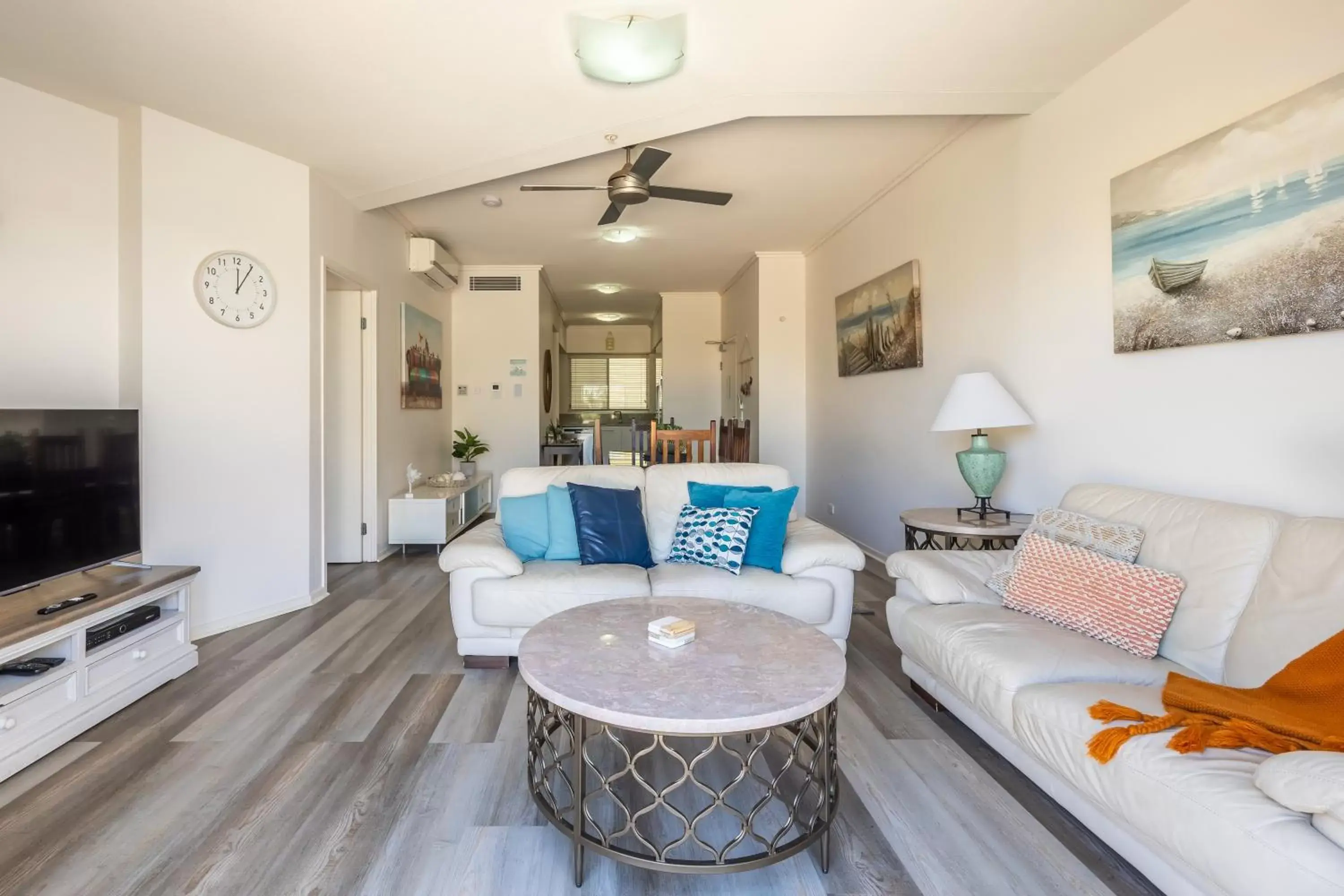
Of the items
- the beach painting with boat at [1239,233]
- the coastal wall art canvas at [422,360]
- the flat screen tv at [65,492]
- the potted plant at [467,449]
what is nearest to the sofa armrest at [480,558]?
the flat screen tv at [65,492]

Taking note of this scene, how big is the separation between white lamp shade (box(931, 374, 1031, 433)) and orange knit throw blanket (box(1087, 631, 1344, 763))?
139 centimetres

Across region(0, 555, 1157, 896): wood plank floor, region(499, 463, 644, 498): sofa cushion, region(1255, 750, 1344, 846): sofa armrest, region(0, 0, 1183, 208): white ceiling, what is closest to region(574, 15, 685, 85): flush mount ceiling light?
region(0, 0, 1183, 208): white ceiling

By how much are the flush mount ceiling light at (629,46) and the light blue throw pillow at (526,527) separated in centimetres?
189

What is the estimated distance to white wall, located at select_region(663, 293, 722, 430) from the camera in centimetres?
805

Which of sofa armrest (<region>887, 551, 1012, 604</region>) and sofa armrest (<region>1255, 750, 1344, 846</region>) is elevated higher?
sofa armrest (<region>887, 551, 1012, 604</region>)

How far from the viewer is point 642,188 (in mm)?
3529

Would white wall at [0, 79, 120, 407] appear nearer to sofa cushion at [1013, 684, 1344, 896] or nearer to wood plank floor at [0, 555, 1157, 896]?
wood plank floor at [0, 555, 1157, 896]

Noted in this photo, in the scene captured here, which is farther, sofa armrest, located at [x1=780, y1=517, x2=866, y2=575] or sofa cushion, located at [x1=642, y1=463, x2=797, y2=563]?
A: sofa cushion, located at [x1=642, y1=463, x2=797, y2=563]

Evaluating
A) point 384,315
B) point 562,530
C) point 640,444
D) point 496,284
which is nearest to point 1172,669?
point 562,530

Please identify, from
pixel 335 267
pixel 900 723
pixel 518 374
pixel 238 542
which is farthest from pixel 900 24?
pixel 518 374

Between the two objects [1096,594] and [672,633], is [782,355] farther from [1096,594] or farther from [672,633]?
[672,633]

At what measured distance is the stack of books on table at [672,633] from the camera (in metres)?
1.81

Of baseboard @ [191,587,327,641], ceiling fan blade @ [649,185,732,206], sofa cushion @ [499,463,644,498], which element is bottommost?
baseboard @ [191,587,327,641]

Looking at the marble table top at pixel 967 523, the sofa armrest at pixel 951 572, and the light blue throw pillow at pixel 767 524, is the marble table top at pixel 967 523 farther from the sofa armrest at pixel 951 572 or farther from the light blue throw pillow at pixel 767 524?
the light blue throw pillow at pixel 767 524
